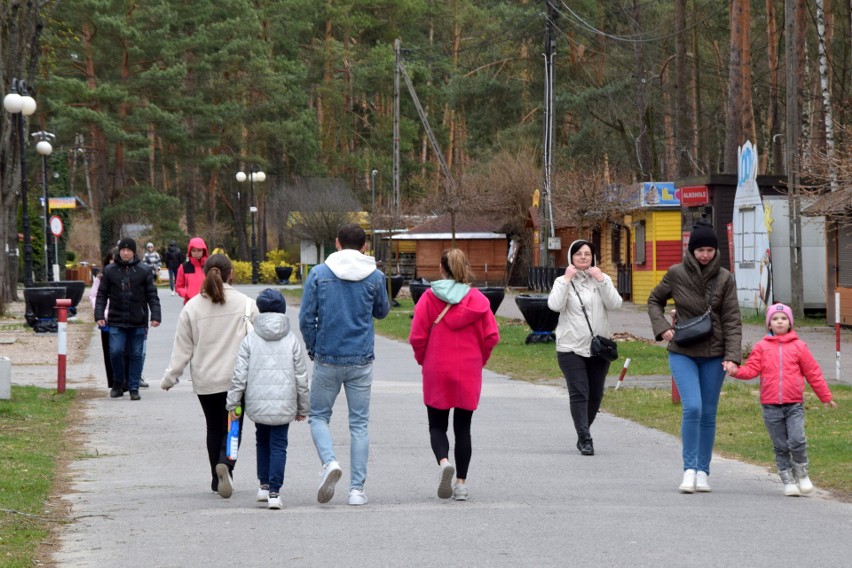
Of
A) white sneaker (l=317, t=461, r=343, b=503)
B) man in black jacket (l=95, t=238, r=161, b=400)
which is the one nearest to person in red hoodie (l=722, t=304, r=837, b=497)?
white sneaker (l=317, t=461, r=343, b=503)

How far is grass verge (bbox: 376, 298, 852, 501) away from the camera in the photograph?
34.9 ft

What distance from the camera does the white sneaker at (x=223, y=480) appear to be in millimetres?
8539

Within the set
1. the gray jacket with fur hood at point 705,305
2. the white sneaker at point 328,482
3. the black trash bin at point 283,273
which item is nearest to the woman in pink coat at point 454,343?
the white sneaker at point 328,482

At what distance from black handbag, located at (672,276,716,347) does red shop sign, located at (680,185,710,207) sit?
26.4 metres

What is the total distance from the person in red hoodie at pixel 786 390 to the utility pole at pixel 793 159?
772 inches

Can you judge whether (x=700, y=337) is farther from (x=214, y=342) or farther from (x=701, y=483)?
(x=214, y=342)

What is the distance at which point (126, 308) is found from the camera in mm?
15344

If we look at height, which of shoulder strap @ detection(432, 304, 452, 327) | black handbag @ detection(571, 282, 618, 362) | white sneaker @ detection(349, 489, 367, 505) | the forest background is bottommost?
white sneaker @ detection(349, 489, 367, 505)

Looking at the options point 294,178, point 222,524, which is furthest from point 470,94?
point 222,524

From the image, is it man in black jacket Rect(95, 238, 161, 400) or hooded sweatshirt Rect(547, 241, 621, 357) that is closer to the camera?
hooded sweatshirt Rect(547, 241, 621, 357)

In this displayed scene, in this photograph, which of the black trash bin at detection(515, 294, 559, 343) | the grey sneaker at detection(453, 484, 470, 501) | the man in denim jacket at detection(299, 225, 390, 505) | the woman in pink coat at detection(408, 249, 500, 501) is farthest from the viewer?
the black trash bin at detection(515, 294, 559, 343)

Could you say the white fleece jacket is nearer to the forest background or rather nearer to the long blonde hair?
the long blonde hair

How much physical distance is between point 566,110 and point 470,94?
238 inches

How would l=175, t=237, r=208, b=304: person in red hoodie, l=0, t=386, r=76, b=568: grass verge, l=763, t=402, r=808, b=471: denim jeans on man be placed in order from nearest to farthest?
l=0, t=386, r=76, b=568: grass verge → l=763, t=402, r=808, b=471: denim jeans on man → l=175, t=237, r=208, b=304: person in red hoodie
